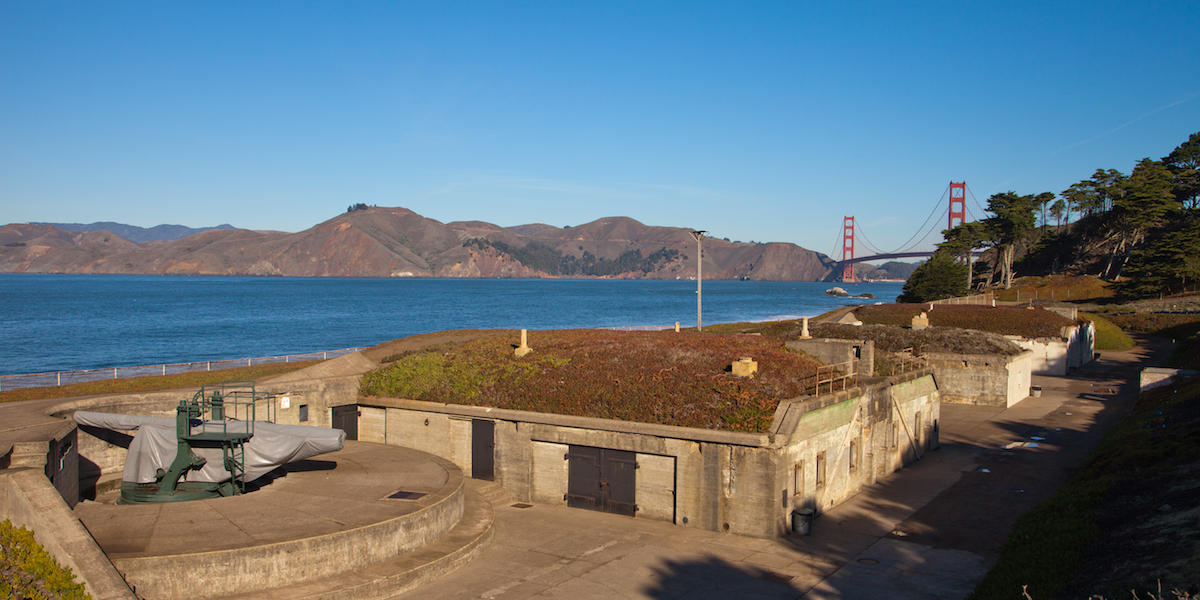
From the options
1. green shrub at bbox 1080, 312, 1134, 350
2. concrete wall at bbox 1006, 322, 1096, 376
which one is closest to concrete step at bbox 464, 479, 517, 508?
concrete wall at bbox 1006, 322, 1096, 376

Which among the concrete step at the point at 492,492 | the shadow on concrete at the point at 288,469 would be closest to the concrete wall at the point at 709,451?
the concrete step at the point at 492,492

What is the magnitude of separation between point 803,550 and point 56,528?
16640mm

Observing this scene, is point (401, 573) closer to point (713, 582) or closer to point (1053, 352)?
point (713, 582)

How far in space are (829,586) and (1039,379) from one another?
143 ft

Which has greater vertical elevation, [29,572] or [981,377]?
[29,572]

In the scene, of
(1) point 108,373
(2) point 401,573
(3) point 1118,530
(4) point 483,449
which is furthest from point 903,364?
(1) point 108,373

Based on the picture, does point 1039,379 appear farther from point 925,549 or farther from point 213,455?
point 213,455

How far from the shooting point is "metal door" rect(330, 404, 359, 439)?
92.5 ft

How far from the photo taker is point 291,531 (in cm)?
1664

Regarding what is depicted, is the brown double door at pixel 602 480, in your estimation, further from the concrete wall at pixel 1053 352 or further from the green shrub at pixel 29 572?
the concrete wall at pixel 1053 352

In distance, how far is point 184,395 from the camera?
83.6 feet

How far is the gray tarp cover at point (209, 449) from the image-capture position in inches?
763

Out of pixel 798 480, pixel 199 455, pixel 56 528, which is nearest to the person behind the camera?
pixel 56 528

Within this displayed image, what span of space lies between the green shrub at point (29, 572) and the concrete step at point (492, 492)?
12.1 meters
